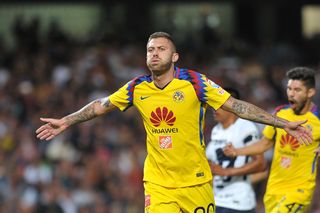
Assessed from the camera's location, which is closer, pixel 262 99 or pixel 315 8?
pixel 262 99

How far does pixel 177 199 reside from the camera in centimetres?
855

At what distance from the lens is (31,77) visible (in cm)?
1889

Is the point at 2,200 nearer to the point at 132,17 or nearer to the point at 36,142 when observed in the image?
the point at 36,142

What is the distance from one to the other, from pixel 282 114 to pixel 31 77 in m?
10.1

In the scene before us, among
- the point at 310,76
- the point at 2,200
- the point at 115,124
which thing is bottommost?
the point at 2,200

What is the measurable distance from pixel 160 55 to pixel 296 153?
2.13 m

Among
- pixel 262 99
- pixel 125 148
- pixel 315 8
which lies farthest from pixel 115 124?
pixel 315 8

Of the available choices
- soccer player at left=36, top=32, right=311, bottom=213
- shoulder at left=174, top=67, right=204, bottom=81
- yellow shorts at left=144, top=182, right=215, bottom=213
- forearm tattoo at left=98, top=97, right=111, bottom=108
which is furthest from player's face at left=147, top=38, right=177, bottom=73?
yellow shorts at left=144, top=182, right=215, bottom=213

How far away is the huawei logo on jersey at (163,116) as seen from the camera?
335 inches

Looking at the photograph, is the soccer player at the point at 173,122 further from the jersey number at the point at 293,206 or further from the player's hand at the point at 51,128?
the jersey number at the point at 293,206

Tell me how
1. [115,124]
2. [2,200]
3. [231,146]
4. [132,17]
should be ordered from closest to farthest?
[231,146]
[2,200]
[115,124]
[132,17]

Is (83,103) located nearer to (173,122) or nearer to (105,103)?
(105,103)

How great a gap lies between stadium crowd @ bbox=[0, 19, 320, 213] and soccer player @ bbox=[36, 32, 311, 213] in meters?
7.21

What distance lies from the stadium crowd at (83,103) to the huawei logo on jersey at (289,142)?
236 inches
